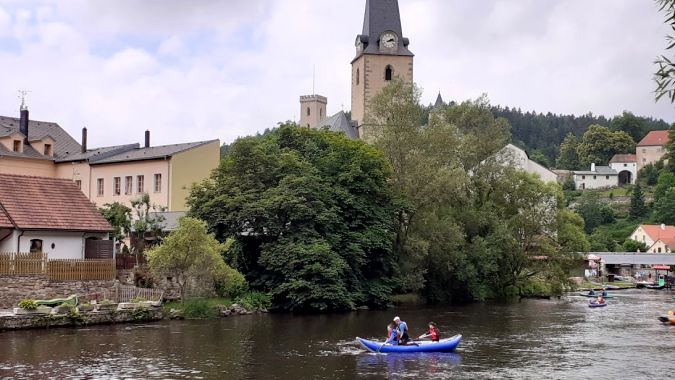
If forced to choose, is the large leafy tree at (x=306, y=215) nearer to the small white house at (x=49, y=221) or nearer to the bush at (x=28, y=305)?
the small white house at (x=49, y=221)

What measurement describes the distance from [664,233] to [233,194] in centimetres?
9406

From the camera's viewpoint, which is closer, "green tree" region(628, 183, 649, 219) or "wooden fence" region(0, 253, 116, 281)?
"wooden fence" region(0, 253, 116, 281)

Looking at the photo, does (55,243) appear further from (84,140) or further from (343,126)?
(343,126)

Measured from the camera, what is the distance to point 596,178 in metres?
181

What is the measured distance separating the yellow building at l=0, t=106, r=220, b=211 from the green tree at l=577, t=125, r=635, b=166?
469ft

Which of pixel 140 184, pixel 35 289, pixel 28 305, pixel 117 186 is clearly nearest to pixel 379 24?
pixel 140 184

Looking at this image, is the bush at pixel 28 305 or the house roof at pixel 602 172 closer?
the bush at pixel 28 305

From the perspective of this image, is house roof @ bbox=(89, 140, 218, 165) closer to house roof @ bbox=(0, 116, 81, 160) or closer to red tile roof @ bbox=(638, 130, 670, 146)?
house roof @ bbox=(0, 116, 81, 160)

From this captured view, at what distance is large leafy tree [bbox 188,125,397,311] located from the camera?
51.0m

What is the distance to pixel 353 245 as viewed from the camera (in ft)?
177

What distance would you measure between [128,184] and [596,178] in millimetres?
136465

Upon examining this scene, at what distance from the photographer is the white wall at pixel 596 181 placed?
18012 centimetres

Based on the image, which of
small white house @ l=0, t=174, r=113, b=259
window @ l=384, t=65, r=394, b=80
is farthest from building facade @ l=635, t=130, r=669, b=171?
small white house @ l=0, t=174, r=113, b=259

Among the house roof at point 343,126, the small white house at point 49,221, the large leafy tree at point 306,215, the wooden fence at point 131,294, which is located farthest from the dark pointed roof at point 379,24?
the wooden fence at point 131,294
